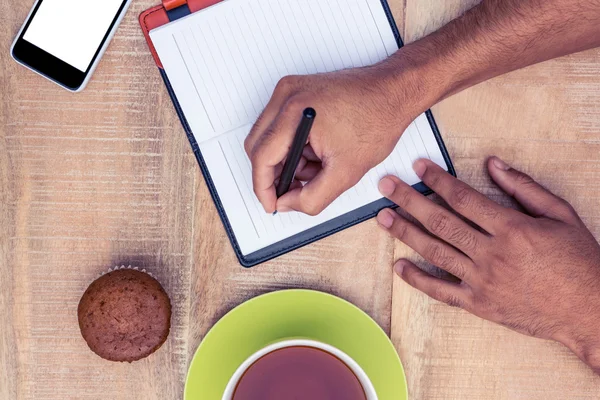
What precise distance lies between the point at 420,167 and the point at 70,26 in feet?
1.71

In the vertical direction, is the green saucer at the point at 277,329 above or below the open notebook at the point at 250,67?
below

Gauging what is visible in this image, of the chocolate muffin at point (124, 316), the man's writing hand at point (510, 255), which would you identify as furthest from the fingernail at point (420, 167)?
the chocolate muffin at point (124, 316)

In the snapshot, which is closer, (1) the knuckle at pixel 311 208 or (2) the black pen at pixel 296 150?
(2) the black pen at pixel 296 150

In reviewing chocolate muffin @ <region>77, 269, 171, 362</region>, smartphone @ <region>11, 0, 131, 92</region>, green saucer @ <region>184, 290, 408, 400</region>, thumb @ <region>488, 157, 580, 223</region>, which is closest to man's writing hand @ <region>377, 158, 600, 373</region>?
thumb @ <region>488, 157, 580, 223</region>

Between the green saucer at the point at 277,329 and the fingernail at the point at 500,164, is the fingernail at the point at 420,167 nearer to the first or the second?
the fingernail at the point at 500,164

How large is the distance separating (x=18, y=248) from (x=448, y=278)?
2.05 feet

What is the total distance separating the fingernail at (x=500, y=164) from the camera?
0.78m

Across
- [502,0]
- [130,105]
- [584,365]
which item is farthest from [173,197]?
[584,365]

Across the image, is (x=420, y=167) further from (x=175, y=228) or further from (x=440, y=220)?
(x=175, y=228)

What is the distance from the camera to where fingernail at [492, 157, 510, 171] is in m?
0.78

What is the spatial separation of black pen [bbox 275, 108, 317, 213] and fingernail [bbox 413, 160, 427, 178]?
184 mm

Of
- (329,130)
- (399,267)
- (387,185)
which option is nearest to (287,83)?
(329,130)

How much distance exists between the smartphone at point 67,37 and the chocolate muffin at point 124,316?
0.28 metres

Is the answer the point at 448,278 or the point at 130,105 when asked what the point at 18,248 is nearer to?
the point at 130,105
